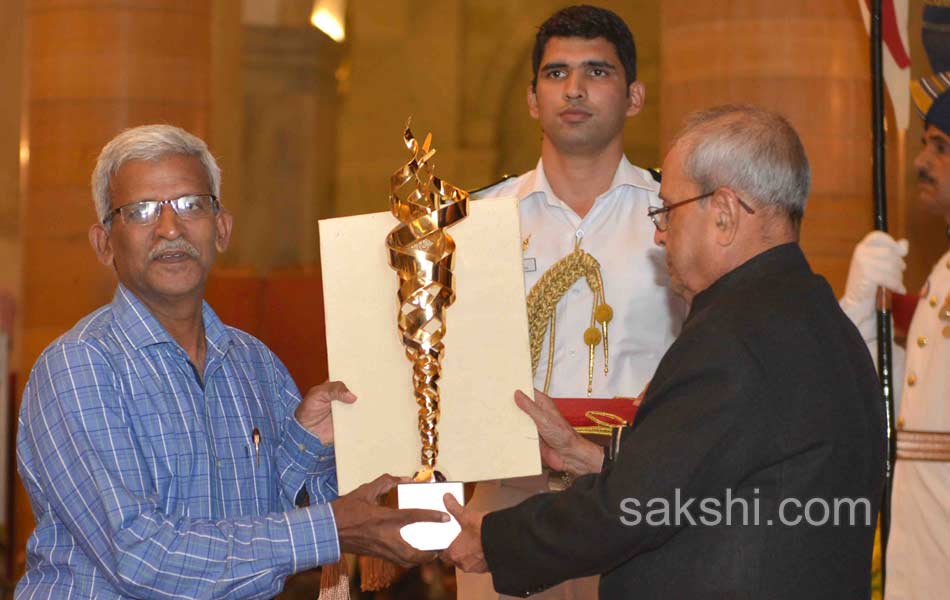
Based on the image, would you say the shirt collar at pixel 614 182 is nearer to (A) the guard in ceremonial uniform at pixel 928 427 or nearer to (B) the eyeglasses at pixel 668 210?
(B) the eyeglasses at pixel 668 210

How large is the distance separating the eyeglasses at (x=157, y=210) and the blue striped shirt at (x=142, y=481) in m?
0.19

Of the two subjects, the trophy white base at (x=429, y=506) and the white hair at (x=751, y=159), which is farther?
the trophy white base at (x=429, y=506)

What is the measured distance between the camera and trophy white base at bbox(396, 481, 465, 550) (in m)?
3.32

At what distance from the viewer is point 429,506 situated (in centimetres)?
340

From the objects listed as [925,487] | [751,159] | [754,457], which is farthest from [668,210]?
[925,487]

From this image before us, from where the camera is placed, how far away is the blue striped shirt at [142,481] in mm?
2924

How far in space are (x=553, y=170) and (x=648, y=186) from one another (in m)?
0.32

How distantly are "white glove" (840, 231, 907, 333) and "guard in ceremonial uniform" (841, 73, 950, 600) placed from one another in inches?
8.7

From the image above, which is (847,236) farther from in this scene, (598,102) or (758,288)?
(758,288)

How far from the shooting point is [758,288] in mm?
2883

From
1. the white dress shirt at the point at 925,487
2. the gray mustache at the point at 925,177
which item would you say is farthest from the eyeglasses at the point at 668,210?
the gray mustache at the point at 925,177

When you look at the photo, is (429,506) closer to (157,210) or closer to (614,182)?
(157,210)

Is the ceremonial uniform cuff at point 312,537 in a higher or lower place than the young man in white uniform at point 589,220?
lower

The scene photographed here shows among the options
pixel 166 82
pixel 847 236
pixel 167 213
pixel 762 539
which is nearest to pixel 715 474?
pixel 762 539
